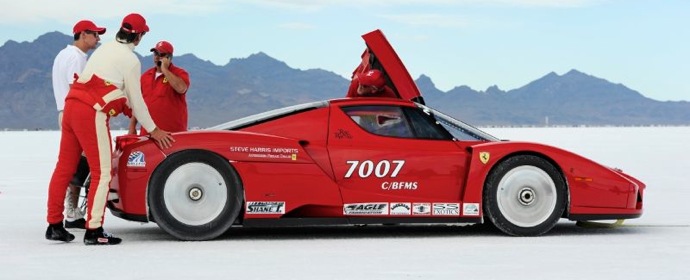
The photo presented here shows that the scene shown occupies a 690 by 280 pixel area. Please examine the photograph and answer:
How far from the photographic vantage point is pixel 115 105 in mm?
9031

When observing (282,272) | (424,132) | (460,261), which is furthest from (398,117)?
(282,272)

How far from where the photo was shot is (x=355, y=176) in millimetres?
9312

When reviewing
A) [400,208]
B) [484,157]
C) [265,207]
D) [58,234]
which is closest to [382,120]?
[400,208]

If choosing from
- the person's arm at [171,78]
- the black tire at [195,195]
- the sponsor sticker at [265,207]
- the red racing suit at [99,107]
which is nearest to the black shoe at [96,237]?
the red racing suit at [99,107]

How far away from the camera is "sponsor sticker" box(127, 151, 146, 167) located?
29.9 ft

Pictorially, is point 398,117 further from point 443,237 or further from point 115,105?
point 115,105

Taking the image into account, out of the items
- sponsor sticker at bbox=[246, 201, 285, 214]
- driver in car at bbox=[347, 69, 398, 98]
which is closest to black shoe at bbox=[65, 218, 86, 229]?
sponsor sticker at bbox=[246, 201, 285, 214]

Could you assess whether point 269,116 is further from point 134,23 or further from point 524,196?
point 524,196

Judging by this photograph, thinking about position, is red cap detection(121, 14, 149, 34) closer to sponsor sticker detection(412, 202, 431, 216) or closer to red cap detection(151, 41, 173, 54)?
red cap detection(151, 41, 173, 54)

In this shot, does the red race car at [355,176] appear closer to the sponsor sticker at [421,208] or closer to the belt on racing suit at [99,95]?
the sponsor sticker at [421,208]

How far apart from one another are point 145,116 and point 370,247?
217cm

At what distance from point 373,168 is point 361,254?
1.25 metres

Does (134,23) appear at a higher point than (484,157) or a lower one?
higher

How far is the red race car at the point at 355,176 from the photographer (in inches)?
359
